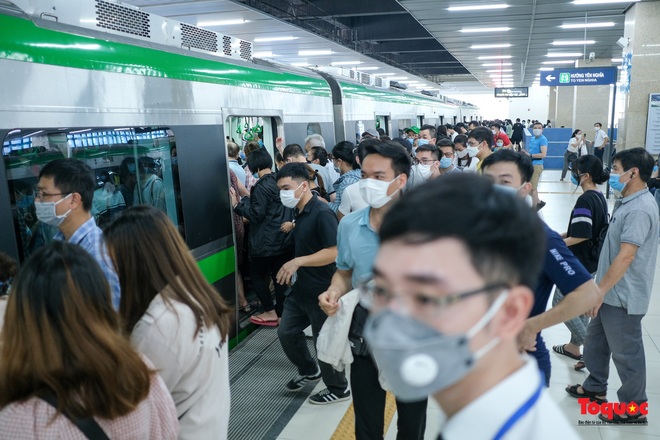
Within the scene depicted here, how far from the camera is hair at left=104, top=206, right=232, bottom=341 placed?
1.91m

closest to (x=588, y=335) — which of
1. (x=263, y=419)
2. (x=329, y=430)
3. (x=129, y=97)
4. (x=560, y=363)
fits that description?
(x=560, y=363)

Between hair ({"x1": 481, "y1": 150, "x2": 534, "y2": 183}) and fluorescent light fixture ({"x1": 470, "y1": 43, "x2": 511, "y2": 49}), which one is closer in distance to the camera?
hair ({"x1": 481, "y1": 150, "x2": 534, "y2": 183})

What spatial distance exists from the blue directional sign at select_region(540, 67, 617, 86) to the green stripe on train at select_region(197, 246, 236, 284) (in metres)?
9.78

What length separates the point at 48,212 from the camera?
2881mm

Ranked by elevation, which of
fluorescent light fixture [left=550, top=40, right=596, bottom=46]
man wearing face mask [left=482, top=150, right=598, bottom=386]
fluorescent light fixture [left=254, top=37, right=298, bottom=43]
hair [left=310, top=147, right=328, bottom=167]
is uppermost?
fluorescent light fixture [left=254, top=37, right=298, bottom=43]

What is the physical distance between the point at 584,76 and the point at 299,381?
417 inches

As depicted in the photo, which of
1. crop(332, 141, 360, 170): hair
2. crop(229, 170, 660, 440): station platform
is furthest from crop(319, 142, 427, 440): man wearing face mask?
crop(332, 141, 360, 170): hair

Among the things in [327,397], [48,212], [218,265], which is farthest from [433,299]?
[218,265]

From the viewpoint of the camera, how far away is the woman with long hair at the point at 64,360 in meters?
1.46

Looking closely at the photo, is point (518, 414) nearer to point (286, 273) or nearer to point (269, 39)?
point (286, 273)

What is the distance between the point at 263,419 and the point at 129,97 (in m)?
2.27

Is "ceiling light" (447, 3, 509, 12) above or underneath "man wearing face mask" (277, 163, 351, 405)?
above

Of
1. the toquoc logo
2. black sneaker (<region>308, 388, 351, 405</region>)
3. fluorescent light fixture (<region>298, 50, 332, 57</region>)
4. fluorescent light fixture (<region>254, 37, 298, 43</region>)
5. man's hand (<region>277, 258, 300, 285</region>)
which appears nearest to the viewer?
man's hand (<region>277, 258, 300, 285</region>)

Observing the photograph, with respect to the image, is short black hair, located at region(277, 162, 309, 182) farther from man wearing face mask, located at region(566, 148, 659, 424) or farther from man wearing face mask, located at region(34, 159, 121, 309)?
man wearing face mask, located at region(566, 148, 659, 424)
